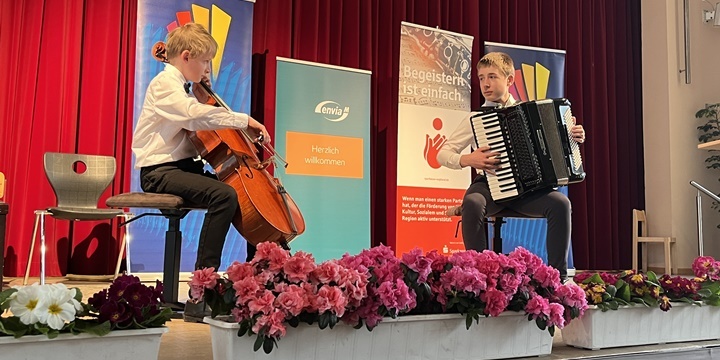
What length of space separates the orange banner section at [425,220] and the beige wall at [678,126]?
238cm

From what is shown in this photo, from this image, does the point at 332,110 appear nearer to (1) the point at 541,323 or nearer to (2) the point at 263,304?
(1) the point at 541,323

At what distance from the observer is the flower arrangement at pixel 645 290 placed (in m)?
1.90

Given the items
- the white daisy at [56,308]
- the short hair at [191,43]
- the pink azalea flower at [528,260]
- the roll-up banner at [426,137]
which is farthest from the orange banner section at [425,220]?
the white daisy at [56,308]

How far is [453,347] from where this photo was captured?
5.44 ft

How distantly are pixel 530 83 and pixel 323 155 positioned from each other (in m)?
1.96

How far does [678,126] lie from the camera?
20.2 feet

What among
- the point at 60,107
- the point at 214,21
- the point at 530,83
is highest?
the point at 214,21

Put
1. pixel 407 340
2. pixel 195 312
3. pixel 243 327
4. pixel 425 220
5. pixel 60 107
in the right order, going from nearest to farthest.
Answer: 1. pixel 243 327
2. pixel 407 340
3. pixel 195 312
4. pixel 60 107
5. pixel 425 220

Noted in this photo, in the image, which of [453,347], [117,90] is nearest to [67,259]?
[117,90]

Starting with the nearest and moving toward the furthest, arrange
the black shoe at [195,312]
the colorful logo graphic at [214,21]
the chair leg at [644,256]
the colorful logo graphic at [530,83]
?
the black shoe at [195,312]
the colorful logo graphic at [214,21]
the colorful logo graphic at [530,83]
the chair leg at [644,256]

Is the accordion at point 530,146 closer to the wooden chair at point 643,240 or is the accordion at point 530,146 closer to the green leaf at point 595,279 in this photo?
the green leaf at point 595,279

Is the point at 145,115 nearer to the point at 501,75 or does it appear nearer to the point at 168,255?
the point at 168,255

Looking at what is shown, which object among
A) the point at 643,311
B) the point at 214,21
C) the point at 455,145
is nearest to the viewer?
the point at 643,311

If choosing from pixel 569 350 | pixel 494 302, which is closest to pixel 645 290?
pixel 569 350
